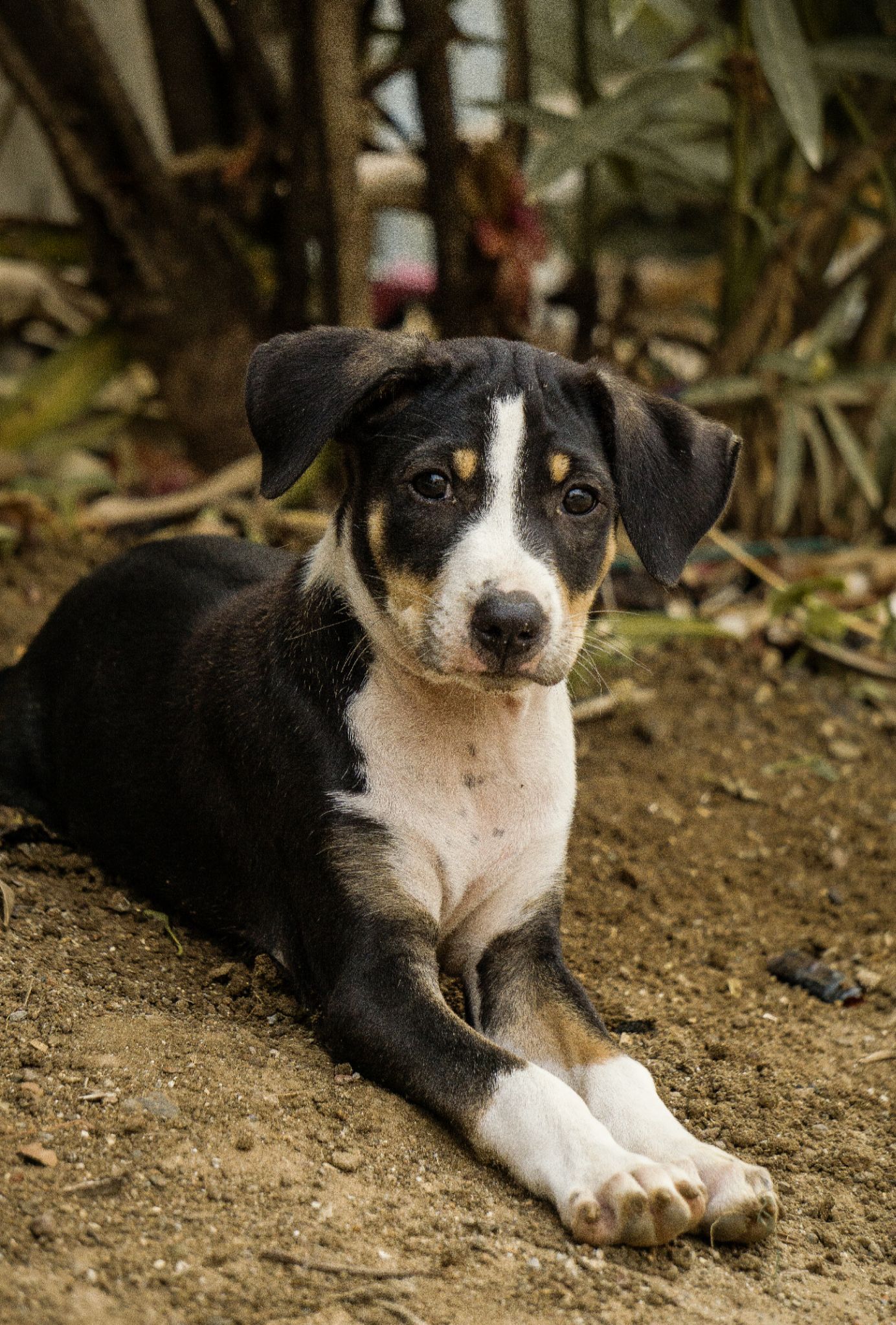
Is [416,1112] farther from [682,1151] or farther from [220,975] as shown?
[220,975]

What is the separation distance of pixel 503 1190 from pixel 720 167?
5.12m

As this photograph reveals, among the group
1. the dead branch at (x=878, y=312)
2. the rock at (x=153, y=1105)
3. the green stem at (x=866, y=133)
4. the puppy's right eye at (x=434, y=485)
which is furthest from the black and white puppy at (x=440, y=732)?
the dead branch at (x=878, y=312)

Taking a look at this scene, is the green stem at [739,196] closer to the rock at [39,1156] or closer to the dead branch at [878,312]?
the dead branch at [878,312]

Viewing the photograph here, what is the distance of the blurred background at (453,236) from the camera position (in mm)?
5844

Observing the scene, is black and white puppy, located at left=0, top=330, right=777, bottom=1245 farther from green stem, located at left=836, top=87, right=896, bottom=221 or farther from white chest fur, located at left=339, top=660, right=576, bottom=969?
green stem, located at left=836, top=87, right=896, bottom=221

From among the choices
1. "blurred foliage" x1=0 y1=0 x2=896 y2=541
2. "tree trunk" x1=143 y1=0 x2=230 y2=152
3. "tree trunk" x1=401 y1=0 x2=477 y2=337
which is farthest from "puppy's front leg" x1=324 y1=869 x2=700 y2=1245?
"tree trunk" x1=143 y1=0 x2=230 y2=152

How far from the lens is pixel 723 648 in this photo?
606 cm

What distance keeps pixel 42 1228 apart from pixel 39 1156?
0.72 ft

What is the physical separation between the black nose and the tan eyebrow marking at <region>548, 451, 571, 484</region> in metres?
0.35

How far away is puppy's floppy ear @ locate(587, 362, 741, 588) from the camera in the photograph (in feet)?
10.9

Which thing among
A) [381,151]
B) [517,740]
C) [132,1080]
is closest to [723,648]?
[381,151]

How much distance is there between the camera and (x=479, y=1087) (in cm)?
280

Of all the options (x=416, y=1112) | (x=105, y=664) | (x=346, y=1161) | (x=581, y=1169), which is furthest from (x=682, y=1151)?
(x=105, y=664)

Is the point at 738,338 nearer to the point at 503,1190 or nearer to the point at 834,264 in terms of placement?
the point at 834,264
